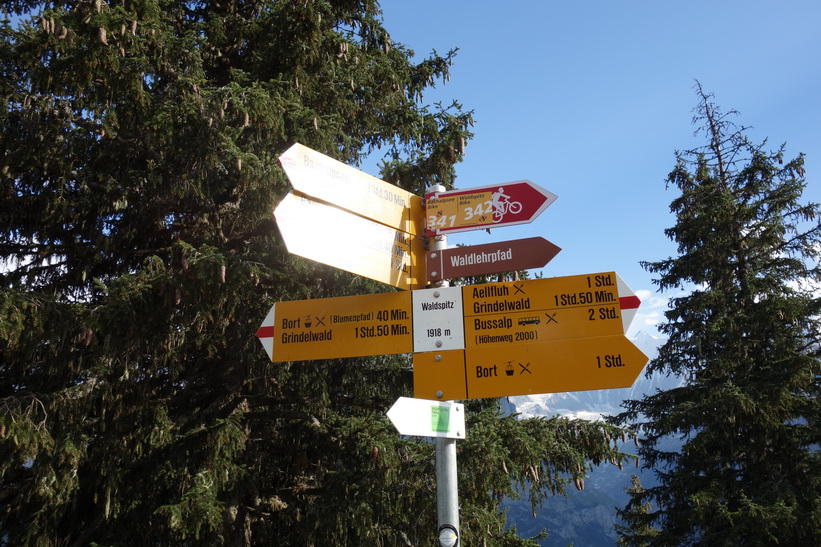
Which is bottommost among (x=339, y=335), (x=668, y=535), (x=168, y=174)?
(x=668, y=535)

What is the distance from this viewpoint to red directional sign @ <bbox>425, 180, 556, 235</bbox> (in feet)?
12.8

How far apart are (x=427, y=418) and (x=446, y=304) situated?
0.76 metres

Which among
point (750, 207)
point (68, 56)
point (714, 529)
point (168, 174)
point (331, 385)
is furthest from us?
point (750, 207)

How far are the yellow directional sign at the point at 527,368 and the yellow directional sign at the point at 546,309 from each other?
61 millimetres

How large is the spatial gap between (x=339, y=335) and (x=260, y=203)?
13.5 ft

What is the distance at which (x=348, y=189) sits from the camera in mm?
4023

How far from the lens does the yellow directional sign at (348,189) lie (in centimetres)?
386

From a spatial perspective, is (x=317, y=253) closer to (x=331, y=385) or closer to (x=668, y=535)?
(x=331, y=385)

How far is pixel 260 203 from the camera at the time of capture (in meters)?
7.50

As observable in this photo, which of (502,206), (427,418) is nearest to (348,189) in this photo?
(502,206)

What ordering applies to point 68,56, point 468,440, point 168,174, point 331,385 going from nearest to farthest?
point 468,440, point 68,56, point 168,174, point 331,385

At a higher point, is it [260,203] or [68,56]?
[68,56]

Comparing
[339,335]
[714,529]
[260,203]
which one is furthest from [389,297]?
[714,529]

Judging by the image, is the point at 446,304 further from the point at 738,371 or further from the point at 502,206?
the point at 738,371
